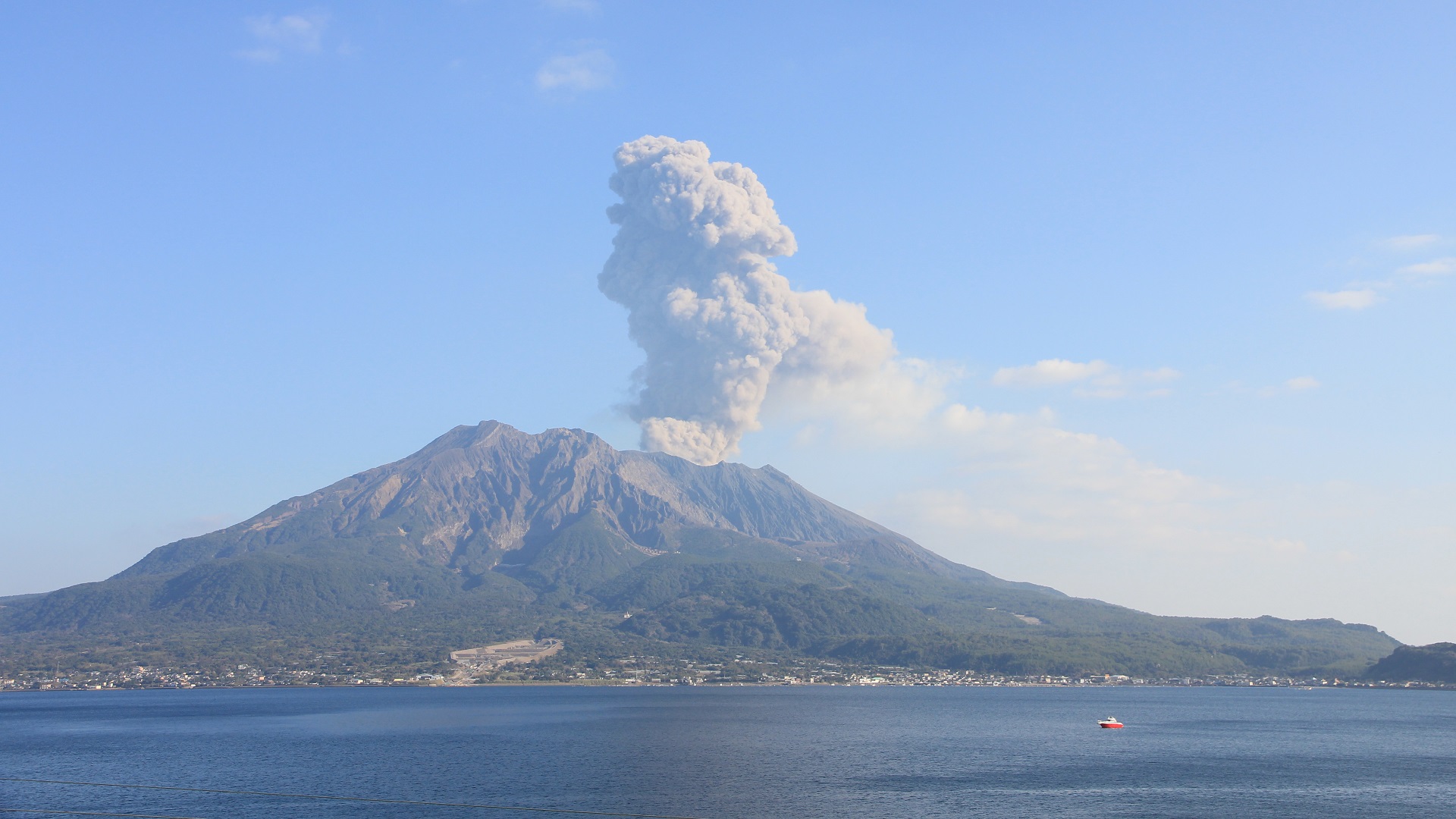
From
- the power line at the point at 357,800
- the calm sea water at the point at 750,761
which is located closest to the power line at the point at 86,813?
the power line at the point at 357,800

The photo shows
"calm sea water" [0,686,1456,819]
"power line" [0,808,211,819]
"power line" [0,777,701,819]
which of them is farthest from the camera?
"calm sea water" [0,686,1456,819]

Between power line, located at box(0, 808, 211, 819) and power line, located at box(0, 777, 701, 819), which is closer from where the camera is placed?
power line, located at box(0, 777, 701, 819)

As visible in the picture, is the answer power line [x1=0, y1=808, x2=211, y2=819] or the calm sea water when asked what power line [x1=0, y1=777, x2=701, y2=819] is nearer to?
power line [x1=0, y1=808, x2=211, y2=819]

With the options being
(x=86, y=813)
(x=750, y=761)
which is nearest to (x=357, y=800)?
(x=86, y=813)

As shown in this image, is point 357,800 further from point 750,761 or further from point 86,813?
point 750,761

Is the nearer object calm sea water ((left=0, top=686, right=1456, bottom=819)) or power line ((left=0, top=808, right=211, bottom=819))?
power line ((left=0, top=808, right=211, bottom=819))

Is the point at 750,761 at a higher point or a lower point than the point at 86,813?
higher

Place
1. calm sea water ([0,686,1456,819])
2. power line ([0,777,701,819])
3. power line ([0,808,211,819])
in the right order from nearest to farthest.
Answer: power line ([0,777,701,819]) → power line ([0,808,211,819]) → calm sea water ([0,686,1456,819])

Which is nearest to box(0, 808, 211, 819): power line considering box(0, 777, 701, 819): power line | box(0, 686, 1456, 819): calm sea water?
box(0, 777, 701, 819): power line

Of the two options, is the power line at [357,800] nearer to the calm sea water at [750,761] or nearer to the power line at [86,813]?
the power line at [86,813]
